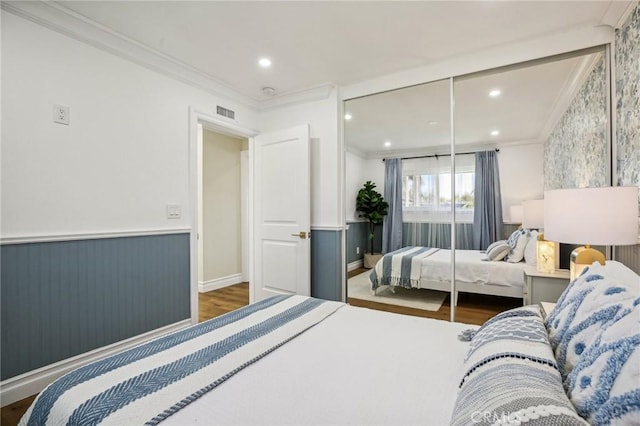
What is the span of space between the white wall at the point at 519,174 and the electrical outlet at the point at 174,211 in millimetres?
2838

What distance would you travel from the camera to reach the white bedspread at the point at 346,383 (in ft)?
2.82

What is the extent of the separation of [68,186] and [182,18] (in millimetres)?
1399

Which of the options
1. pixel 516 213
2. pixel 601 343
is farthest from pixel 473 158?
pixel 601 343

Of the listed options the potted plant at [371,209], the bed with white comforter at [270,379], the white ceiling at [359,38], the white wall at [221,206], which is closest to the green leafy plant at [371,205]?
the potted plant at [371,209]

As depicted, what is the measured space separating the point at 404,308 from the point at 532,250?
1.25 meters

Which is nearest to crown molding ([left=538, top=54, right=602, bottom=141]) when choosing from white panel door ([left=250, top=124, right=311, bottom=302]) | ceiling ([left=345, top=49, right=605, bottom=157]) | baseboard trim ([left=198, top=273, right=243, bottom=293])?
ceiling ([left=345, top=49, right=605, bottom=157])

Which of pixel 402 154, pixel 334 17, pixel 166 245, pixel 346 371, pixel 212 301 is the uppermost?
pixel 334 17

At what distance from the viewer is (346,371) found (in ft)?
3.59

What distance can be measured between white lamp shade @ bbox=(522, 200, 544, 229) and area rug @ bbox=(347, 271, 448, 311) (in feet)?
3.02

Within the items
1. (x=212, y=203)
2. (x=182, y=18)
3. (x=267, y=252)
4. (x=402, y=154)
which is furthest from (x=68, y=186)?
(x=402, y=154)

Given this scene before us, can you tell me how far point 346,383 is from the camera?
1019 mm

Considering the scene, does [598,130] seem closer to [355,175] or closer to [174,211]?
[355,175]

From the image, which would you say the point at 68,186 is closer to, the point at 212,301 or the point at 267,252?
the point at 267,252

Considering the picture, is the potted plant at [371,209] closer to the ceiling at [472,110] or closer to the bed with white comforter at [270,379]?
the ceiling at [472,110]
